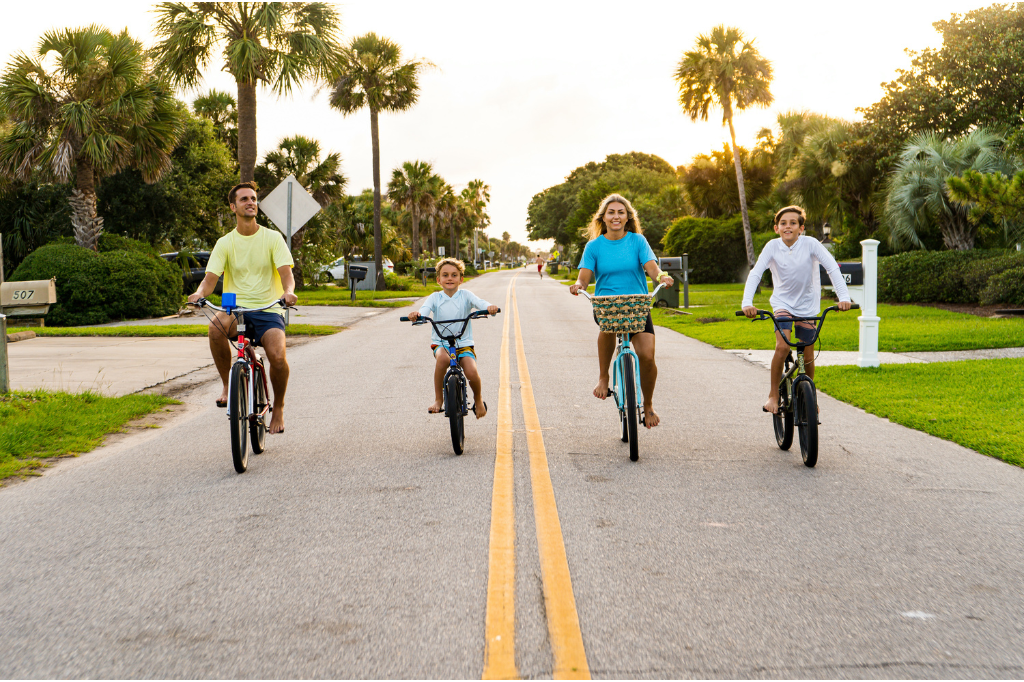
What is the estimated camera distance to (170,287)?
21.4 meters

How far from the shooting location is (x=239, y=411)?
587 centimetres

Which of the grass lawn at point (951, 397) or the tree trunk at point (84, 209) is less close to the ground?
the tree trunk at point (84, 209)

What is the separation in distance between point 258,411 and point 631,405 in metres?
2.81

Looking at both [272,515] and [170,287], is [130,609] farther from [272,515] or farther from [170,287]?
[170,287]

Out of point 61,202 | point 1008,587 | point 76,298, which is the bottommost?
point 1008,587

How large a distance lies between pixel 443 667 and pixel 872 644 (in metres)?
1.63

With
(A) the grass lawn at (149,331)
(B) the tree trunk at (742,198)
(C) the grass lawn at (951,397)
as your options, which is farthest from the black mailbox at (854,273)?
(B) the tree trunk at (742,198)

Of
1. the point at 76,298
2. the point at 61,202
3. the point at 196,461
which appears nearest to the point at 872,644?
the point at 196,461

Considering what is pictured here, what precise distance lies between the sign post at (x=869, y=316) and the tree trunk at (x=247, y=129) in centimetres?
1437

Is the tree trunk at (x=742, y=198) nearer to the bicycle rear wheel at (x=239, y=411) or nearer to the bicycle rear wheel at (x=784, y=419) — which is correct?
the bicycle rear wheel at (x=784, y=419)

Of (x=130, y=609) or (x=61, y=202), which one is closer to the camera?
(x=130, y=609)

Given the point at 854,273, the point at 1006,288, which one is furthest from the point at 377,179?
the point at 854,273

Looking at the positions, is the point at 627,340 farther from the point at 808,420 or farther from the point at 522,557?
the point at 522,557

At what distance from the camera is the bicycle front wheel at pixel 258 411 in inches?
244
